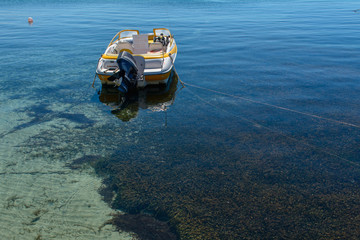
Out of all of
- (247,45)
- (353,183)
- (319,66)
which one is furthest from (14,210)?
(247,45)

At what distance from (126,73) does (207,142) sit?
4890mm

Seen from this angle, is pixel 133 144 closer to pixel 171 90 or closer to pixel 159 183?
pixel 159 183

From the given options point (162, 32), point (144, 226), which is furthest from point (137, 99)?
point (162, 32)

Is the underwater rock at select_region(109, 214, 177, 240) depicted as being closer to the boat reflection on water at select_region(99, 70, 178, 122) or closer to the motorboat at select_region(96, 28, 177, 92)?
the boat reflection on water at select_region(99, 70, 178, 122)

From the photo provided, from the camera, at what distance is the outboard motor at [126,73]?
1084cm

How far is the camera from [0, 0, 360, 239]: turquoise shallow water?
545 centimetres

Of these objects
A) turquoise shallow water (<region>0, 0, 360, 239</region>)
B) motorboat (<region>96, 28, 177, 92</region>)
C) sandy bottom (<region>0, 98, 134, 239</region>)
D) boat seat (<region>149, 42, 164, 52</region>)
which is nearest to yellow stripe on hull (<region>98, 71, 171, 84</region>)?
motorboat (<region>96, 28, 177, 92</region>)

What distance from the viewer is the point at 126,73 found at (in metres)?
11.0

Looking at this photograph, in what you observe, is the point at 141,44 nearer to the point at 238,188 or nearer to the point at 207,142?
the point at 207,142

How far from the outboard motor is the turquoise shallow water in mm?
664

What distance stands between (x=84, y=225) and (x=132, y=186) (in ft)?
4.36

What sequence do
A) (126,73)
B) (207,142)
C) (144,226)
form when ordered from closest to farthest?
(144,226), (207,142), (126,73)

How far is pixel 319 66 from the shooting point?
14406 millimetres

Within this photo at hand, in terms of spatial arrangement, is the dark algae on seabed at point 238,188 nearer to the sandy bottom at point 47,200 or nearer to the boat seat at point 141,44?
the sandy bottom at point 47,200
